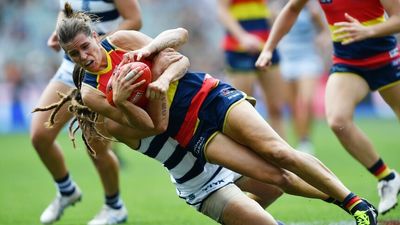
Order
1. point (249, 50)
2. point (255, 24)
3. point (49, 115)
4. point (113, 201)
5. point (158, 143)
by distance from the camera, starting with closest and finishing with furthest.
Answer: point (158, 143) < point (49, 115) < point (113, 201) < point (249, 50) < point (255, 24)

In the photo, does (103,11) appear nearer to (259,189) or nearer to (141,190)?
(259,189)

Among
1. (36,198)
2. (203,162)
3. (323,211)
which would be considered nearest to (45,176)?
(36,198)

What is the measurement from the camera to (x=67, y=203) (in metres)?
8.20

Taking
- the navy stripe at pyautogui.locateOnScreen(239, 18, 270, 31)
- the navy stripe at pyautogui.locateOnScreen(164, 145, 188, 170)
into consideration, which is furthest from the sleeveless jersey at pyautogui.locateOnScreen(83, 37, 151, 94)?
the navy stripe at pyautogui.locateOnScreen(239, 18, 270, 31)

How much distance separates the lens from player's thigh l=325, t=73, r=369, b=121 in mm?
7426

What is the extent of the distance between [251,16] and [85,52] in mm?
5669

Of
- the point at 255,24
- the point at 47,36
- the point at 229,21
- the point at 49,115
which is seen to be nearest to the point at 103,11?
the point at 49,115

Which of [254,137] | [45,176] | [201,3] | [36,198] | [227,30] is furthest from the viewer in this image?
[201,3]

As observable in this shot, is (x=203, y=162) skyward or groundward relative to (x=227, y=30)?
skyward

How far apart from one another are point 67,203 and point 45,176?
4519mm

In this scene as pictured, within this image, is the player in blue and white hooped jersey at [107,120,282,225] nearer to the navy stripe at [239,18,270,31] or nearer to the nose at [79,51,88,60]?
the nose at [79,51,88,60]

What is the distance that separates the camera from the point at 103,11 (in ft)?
26.0

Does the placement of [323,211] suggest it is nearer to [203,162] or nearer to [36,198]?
[203,162]

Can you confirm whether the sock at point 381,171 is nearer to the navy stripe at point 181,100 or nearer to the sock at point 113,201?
the navy stripe at point 181,100
